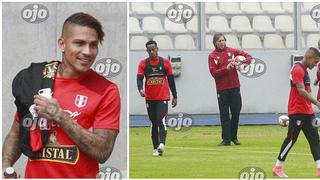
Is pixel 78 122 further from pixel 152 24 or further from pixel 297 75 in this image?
pixel 152 24

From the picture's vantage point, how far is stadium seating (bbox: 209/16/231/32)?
13308 mm

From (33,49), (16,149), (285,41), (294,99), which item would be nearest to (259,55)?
(285,41)

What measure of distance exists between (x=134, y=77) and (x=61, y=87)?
8.54 meters

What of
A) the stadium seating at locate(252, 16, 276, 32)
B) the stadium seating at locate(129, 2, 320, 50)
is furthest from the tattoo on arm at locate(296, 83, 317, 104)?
the stadium seating at locate(252, 16, 276, 32)

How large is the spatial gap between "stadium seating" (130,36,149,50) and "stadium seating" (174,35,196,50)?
1003 mm

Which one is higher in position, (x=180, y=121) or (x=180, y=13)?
(x=180, y=13)

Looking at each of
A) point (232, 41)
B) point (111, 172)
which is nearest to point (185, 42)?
point (232, 41)

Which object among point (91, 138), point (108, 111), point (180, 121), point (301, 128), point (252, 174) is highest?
point (108, 111)

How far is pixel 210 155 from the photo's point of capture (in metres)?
10.4

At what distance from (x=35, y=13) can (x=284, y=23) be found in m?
7.77

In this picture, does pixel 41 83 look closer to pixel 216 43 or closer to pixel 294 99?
pixel 294 99

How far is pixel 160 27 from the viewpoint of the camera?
503 inches

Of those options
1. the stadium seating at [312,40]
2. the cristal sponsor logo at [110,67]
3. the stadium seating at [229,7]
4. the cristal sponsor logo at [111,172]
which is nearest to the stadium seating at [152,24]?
the stadium seating at [229,7]

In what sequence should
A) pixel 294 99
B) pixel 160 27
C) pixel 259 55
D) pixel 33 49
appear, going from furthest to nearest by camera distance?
pixel 259 55
pixel 160 27
pixel 294 99
pixel 33 49
